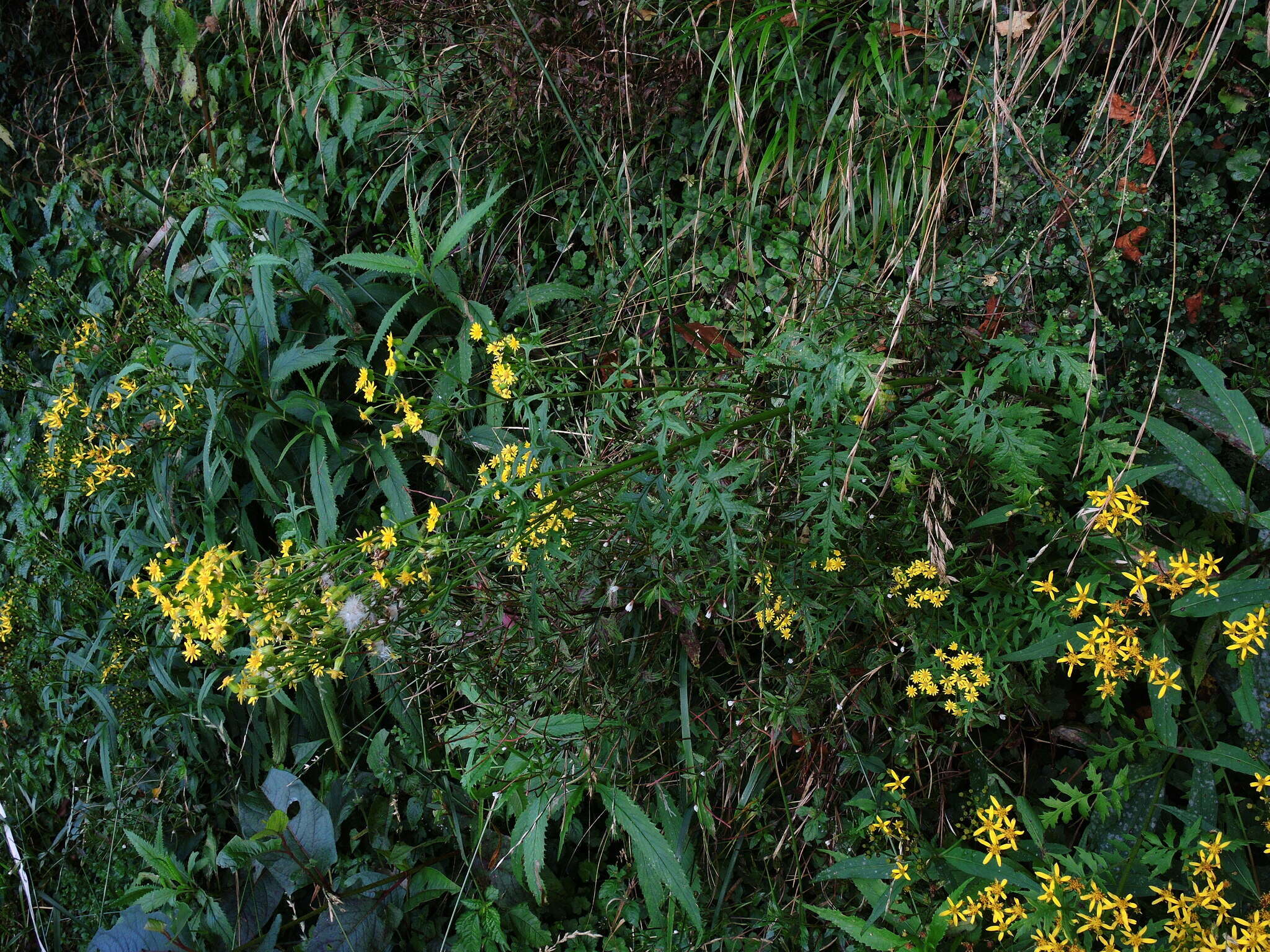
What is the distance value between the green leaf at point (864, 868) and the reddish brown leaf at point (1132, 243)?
1.31 metres

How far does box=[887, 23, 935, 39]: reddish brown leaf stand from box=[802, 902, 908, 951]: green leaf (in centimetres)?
189

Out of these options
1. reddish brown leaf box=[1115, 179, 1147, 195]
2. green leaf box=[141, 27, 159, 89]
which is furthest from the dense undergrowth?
green leaf box=[141, 27, 159, 89]

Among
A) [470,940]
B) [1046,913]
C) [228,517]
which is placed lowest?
[470,940]

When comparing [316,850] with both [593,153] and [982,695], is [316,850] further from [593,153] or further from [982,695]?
[593,153]

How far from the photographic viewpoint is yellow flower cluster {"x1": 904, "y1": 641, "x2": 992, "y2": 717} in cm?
156

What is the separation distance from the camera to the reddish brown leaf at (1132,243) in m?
1.80

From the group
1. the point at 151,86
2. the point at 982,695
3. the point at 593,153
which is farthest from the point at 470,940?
the point at 151,86

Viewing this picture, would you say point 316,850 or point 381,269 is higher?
point 381,269

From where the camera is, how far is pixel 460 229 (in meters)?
2.38

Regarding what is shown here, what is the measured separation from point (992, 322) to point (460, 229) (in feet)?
4.53

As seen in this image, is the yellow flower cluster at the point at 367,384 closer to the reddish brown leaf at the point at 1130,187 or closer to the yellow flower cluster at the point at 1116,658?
the yellow flower cluster at the point at 1116,658

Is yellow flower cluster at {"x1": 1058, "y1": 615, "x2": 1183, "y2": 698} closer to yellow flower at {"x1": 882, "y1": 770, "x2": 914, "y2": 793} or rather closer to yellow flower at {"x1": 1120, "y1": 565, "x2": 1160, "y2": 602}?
yellow flower at {"x1": 1120, "y1": 565, "x2": 1160, "y2": 602}

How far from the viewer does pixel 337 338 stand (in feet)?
8.00

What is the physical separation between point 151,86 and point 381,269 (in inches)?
72.8
